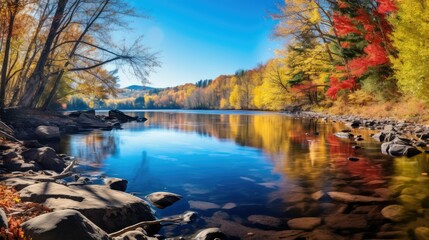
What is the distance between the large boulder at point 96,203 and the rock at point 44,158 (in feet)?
14.4

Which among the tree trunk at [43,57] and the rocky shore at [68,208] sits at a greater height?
the tree trunk at [43,57]

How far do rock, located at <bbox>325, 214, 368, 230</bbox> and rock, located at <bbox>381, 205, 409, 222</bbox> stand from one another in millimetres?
480

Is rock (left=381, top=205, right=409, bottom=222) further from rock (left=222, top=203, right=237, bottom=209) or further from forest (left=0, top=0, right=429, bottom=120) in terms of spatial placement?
forest (left=0, top=0, right=429, bottom=120)

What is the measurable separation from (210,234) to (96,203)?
2.09 m

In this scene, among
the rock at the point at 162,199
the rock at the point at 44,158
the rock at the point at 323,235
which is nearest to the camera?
the rock at the point at 323,235

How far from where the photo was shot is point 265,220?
596cm

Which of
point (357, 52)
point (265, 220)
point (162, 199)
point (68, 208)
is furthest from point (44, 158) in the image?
point (357, 52)

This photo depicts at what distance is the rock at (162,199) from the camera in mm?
7012

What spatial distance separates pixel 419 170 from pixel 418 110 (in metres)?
13.7

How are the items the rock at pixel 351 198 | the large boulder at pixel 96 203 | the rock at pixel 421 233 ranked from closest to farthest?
the rock at pixel 421 233
the large boulder at pixel 96 203
the rock at pixel 351 198

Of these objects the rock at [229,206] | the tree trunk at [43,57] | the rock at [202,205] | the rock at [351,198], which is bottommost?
the rock at [202,205]

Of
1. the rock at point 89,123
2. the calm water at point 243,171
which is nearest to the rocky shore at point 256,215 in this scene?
the calm water at point 243,171

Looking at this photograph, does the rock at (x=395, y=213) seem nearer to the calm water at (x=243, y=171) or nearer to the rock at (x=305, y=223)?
the calm water at (x=243, y=171)

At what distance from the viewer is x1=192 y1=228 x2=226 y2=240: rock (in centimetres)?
507
